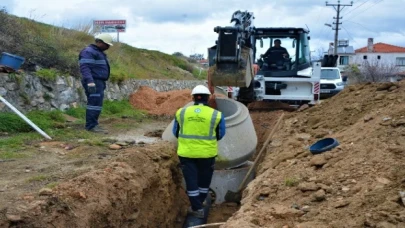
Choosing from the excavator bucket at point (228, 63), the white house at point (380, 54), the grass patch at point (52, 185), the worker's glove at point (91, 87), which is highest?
the white house at point (380, 54)

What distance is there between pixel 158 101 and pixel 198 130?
9.66 metres

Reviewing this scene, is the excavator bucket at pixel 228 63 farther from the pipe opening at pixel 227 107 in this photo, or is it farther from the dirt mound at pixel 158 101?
the dirt mound at pixel 158 101

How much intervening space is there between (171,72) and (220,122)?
19493 millimetres

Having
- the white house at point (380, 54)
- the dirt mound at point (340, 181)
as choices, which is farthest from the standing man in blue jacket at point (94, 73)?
the white house at point (380, 54)

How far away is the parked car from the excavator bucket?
12.2 metres

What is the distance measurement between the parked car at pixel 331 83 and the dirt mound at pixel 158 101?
6.73 m

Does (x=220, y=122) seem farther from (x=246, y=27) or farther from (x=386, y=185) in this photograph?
(x=246, y=27)

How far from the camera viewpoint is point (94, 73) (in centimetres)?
943

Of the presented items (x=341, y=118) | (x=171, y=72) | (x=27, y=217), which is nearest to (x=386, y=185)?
(x=27, y=217)

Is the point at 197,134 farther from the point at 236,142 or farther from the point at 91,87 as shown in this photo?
the point at 91,87

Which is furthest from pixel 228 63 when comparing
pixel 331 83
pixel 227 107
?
pixel 331 83

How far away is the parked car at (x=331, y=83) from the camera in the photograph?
2066 centimetres

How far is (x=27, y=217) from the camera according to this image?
15.8ft

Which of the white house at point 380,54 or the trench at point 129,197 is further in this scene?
the white house at point 380,54
